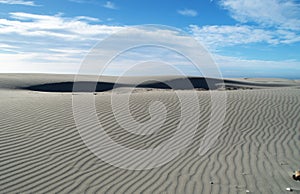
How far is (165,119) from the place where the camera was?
378 inches

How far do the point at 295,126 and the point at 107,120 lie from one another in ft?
19.1

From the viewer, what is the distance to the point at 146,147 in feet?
24.1

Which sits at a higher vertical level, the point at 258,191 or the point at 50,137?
the point at 50,137

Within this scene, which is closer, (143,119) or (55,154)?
(55,154)

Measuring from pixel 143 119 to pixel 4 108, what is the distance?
17.2 ft

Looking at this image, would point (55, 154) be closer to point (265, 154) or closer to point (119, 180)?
point (119, 180)

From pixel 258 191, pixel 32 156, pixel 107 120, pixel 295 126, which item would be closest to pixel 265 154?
pixel 258 191

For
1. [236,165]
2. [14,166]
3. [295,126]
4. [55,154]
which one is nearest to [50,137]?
[55,154]

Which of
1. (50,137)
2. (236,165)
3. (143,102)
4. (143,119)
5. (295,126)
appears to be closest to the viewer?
(236,165)

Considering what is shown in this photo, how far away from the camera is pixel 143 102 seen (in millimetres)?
11789

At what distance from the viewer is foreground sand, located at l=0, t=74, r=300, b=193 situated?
5.19 metres

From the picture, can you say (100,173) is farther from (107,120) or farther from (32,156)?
(107,120)

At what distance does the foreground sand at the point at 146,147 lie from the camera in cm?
519

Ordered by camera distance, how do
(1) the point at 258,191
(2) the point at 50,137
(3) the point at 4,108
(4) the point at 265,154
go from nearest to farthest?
(1) the point at 258,191
(4) the point at 265,154
(2) the point at 50,137
(3) the point at 4,108
